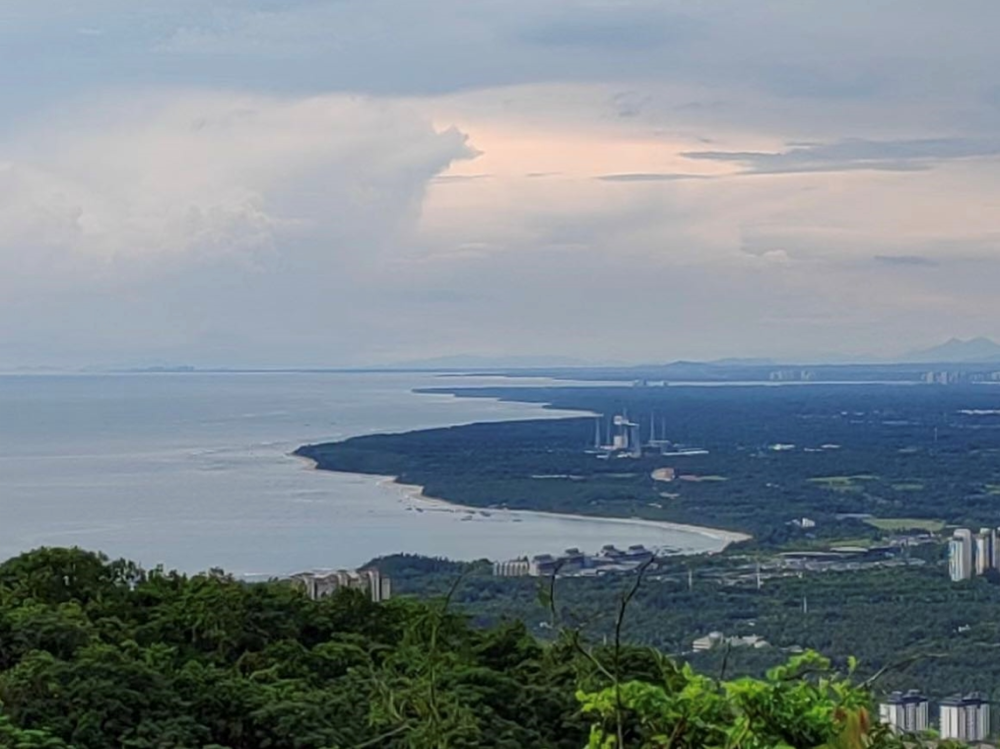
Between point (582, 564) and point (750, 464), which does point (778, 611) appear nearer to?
point (582, 564)

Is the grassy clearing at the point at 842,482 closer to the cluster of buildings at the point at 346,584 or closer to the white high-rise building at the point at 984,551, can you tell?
the white high-rise building at the point at 984,551

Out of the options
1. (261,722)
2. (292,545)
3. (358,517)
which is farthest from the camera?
(358,517)

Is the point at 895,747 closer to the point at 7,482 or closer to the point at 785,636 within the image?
the point at 785,636

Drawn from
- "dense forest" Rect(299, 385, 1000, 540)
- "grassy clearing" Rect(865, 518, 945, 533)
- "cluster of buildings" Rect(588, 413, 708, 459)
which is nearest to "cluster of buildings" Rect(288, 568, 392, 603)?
"dense forest" Rect(299, 385, 1000, 540)

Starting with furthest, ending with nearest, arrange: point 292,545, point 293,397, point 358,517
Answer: point 293,397, point 358,517, point 292,545

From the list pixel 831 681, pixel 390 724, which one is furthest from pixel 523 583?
pixel 831 681

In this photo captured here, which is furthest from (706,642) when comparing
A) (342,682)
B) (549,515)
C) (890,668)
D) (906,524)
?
(906,524)

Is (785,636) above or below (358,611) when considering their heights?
below
